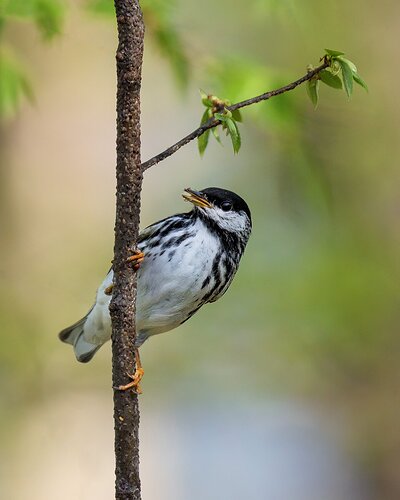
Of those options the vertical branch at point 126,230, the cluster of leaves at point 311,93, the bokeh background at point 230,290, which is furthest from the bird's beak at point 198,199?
the bokeh background at point 230,290

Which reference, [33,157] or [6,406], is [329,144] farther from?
[6,406]

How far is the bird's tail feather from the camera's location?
428 centimetres

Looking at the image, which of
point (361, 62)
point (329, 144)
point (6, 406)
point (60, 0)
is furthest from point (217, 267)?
point (361, 62)

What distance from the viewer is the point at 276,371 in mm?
6562

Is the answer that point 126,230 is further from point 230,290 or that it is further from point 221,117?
point 230,290

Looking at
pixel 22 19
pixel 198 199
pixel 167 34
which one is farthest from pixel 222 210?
pixel 22 19

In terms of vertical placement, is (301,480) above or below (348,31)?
below

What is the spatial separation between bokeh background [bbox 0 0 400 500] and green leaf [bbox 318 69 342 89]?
337 centimetres

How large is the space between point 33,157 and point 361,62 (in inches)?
102

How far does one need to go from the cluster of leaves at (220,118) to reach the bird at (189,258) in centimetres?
84

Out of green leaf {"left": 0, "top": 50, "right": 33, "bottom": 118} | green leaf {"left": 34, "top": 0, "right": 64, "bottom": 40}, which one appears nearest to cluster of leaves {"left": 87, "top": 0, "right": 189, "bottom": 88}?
green leaf {"left": 34, "top": 0, "right": 64, "bottom": 40}

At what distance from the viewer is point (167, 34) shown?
3.95 m

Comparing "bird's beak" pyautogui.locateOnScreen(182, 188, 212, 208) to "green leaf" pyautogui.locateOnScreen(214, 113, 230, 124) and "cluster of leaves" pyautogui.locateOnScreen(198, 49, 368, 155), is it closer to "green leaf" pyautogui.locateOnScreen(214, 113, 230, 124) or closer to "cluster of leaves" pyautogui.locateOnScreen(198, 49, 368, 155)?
"cluster of leaves" pyautogui.locateOnScreen(198, 49, 368, 155)

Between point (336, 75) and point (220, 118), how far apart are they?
1.02 feet
